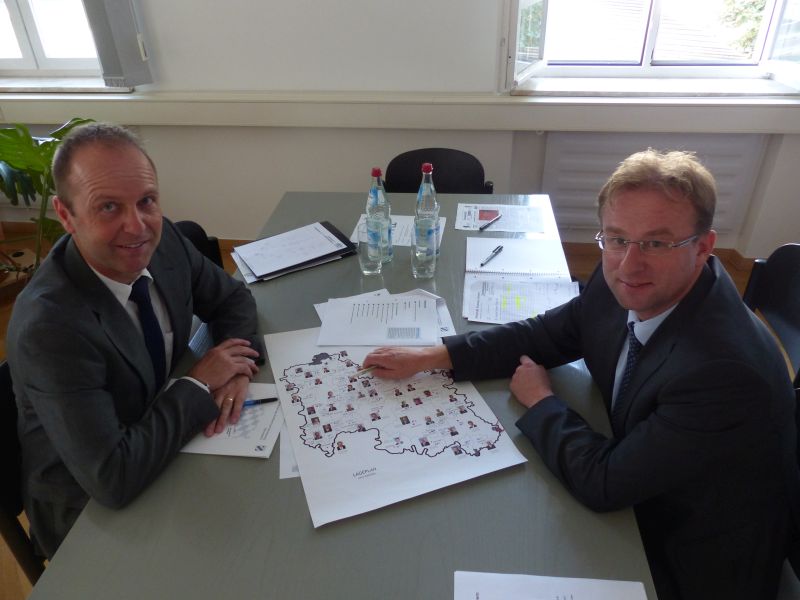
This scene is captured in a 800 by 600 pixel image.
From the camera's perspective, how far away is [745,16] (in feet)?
9.96

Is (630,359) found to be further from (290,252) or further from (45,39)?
(45,39)

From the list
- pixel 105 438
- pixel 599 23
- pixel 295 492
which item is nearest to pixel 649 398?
pixel 295 492

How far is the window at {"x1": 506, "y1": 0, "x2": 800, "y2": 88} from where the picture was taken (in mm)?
2990

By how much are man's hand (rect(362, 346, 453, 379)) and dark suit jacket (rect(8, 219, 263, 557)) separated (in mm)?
364

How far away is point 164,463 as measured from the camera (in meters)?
1.05

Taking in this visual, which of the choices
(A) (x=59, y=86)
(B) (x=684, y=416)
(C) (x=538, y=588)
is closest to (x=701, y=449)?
(B) (x=684, y=416)

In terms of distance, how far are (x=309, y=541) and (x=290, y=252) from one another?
1120mm

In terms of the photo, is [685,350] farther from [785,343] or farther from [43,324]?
[43,324]

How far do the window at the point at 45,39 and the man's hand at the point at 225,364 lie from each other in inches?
119

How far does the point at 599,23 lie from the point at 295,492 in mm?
3156

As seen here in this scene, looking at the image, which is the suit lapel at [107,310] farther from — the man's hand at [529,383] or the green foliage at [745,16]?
the green foliage at [745,16]

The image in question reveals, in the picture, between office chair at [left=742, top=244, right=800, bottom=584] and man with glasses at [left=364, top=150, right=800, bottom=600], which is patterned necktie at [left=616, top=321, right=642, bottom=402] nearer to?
man with glasses at [left=364, top=150, right=800, bottom=600]

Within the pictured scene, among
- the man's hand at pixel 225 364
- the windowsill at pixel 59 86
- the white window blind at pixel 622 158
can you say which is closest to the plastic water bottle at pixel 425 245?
the man's hand at pixel 225 364

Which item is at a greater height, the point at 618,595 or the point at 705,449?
the point at 705,449
